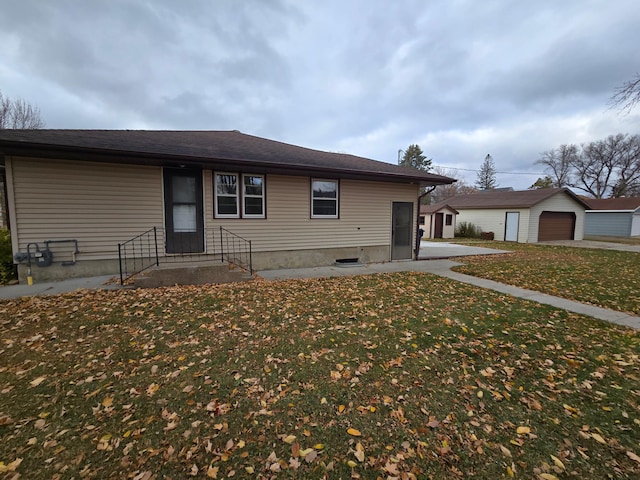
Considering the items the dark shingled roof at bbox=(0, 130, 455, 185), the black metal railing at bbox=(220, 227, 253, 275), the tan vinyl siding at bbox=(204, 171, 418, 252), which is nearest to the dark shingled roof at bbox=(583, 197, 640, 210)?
the dark shingled roof at bbox=(0, 130, 455, 185)

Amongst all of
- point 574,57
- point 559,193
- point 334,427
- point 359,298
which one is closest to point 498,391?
point 334,427

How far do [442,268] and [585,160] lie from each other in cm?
5134

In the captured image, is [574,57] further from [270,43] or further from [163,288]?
[163,288]

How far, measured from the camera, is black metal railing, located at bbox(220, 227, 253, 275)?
8.25 metres

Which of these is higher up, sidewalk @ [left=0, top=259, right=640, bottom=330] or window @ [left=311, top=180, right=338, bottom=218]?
window @ [left=311, top=180, right=338, bottom=218]

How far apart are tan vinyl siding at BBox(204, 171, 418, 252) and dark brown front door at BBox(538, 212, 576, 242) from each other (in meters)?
16.4

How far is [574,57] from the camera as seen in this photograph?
Answer: 419 inches

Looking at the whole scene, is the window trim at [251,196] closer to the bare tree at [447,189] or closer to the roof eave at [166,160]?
the roof eave at [166,160]

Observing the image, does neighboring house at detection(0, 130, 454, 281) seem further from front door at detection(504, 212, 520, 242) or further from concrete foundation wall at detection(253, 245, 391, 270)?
front door at detection(504, 212, 520, 242)

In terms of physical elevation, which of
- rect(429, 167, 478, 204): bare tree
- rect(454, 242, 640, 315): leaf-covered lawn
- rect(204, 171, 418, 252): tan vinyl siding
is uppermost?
rect(429, 167, 478, 204): bare tree

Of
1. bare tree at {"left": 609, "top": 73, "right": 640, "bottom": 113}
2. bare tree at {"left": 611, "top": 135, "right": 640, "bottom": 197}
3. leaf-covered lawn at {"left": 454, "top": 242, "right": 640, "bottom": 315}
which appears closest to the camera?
leaf-covered lawn at {"left": 454, "top": 242, "right": 640, "bottom": 315}

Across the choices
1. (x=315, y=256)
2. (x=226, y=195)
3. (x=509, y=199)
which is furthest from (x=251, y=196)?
(x=509, y=199)

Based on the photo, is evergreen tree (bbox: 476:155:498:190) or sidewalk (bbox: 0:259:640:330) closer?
sidewalk (bbox: 0:259:640:330)

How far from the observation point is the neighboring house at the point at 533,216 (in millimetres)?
20312
